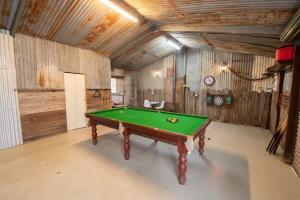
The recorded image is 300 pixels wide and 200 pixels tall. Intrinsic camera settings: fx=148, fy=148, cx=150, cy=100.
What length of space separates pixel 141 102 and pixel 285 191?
28.5 ft

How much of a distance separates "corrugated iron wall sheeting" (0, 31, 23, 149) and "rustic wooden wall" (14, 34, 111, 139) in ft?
0.45

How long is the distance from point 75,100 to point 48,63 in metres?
1.62

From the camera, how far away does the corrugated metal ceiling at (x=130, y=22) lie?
2.89 metres

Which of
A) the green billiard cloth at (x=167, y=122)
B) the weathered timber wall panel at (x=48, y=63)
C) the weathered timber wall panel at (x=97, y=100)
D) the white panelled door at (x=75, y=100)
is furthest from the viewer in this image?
the weathered timber wall panel at (x=97, y=100)

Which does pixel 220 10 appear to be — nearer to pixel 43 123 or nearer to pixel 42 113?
pixel 42 113

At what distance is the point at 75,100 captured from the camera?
592 centimetres

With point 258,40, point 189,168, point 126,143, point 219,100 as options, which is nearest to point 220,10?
point 258,40

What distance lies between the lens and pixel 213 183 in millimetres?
2688

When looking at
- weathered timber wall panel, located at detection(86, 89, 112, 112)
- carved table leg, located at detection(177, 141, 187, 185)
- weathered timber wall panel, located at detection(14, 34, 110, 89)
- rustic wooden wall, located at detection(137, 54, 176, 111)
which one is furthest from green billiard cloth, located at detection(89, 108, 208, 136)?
rustic wooden wall, located at detection(137, 54, 176, 111)

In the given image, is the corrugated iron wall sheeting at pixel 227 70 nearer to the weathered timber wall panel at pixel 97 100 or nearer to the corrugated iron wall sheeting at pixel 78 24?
the corrugated iron wall sheeting at pixel 78 24

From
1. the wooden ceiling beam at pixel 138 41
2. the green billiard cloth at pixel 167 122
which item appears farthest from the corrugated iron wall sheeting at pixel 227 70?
the green billiard cloth at pixel 167 122

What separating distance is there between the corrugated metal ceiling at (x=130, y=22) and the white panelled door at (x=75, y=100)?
132 cm

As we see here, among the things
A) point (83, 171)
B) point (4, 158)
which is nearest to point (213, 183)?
point (83, 171)

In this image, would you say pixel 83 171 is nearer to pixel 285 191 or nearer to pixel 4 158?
pixel 4 158
